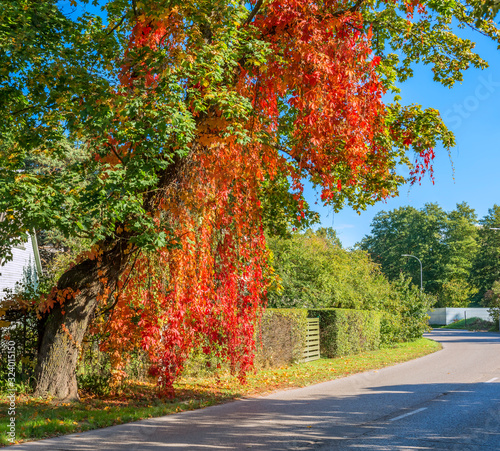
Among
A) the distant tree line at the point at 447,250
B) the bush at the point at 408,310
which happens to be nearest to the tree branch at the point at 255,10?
the bush at the point at 408,310

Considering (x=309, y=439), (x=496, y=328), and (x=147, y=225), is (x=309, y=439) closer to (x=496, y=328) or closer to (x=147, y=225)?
(x=147, y=225)

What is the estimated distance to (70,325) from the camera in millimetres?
10219

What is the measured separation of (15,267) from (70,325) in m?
12.3

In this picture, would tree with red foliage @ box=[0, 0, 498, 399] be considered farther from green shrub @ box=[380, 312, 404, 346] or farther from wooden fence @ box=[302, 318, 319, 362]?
green shrub @ box=[380, 312, 404, 346]

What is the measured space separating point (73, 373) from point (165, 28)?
696 centimetres

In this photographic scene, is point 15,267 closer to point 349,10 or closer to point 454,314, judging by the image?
point 349,10

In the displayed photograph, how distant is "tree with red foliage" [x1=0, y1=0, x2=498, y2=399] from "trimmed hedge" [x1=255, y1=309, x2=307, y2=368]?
16.9 ft

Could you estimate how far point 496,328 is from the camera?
5088 centimetres

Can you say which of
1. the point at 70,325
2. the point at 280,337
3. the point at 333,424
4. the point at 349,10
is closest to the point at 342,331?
the point at 280,337

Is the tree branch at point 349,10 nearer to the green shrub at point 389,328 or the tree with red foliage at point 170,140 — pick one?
the tree with red foliage at point 170,140

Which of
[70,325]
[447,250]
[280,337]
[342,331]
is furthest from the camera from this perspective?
[447,250]

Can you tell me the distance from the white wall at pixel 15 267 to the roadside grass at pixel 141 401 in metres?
10.1

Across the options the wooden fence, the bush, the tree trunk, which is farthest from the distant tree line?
the tree trunk

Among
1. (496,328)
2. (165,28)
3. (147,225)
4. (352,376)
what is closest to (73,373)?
(147,225)
